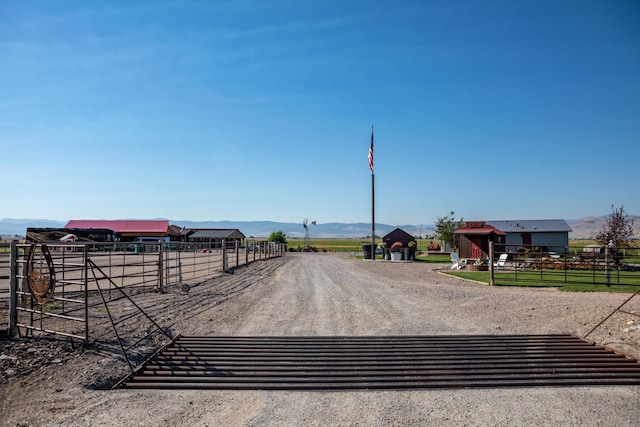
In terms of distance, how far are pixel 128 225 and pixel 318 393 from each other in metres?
66.1

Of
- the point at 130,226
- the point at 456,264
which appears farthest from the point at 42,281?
the point at 130,226

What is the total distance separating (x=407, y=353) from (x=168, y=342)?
3.48 meters

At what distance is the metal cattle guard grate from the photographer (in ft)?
17.0

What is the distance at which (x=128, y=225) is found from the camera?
6525cm

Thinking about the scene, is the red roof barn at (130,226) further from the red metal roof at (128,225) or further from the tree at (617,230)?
the tree at (617,230)

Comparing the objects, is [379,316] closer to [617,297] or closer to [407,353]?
[407,353]

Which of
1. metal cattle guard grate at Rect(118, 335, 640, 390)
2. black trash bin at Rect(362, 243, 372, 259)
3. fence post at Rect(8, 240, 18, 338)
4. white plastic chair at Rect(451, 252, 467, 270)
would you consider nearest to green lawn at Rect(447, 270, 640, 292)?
white plastic chair at Rect(451, 252, 467, 270)

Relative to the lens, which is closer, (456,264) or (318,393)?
(318,393)

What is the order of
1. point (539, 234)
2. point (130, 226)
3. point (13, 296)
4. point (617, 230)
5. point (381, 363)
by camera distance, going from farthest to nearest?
point (130, 226) → point (539, 234) → point (617, 230) → point (13, 296) → point (381, 363)

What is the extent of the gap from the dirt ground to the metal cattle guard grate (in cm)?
25

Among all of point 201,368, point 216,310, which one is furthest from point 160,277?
point 201,368

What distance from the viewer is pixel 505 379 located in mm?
5227

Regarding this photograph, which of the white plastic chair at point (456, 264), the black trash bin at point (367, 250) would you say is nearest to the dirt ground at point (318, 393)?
the white plastic chair at point (456, 264)

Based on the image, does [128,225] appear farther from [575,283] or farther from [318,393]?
[318,393]
